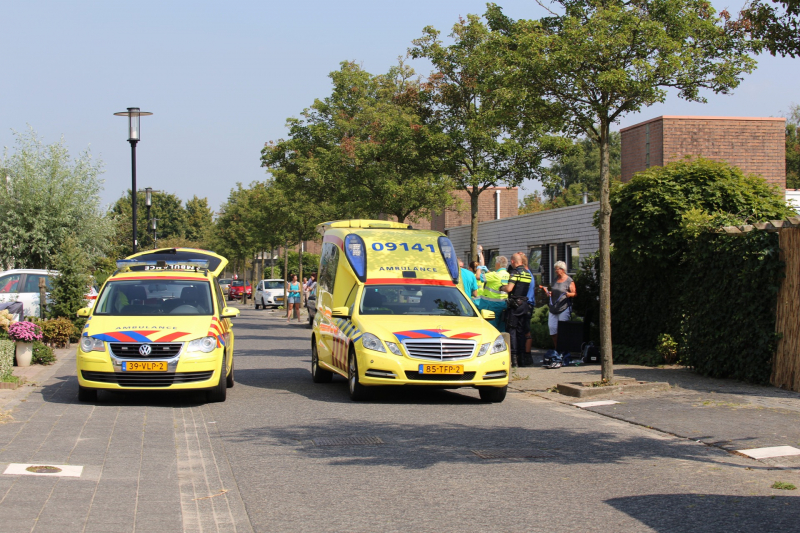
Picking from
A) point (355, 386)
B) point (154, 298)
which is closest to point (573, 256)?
point (355, 386)

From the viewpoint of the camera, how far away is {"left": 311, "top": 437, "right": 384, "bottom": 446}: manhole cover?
8391mm

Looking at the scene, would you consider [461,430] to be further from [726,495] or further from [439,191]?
[439,191]

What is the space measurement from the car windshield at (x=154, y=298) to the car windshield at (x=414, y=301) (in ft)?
7.31

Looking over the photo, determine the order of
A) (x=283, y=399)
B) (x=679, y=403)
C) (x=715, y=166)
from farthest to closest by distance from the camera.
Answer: (x=715, y=166) < (x=283, y=399) < (x=679, y=403)

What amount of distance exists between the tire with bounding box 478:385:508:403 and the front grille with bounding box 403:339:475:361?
27.6 inches

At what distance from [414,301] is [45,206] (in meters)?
21.0

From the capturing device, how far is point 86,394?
11.1m

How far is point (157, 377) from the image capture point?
35.5 ft

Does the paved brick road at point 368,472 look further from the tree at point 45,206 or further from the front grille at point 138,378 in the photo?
the tree at point 45,206

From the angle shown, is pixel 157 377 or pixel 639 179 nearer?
pixel 157 377

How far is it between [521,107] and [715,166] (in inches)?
151

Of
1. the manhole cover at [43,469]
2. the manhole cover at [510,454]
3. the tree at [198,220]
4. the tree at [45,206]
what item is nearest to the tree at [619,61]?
the manhole cover at [510,454]

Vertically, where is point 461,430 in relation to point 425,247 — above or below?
below

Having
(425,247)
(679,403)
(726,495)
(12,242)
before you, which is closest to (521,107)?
(425,247)
